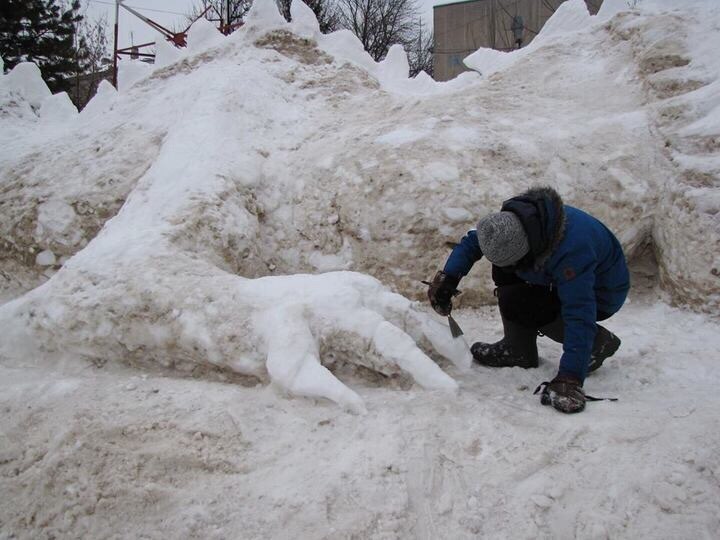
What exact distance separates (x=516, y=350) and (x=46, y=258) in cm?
416

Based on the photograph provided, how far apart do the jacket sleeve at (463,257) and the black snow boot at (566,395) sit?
783 mm

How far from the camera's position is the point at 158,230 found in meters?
3.42

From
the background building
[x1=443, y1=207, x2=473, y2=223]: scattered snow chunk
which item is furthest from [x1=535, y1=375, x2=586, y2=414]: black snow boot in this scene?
the background building

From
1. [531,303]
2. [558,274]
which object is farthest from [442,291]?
[558,274]

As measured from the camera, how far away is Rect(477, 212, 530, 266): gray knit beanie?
2.21m

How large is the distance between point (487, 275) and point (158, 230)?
2.39 metres

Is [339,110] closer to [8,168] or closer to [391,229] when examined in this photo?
[391,229]

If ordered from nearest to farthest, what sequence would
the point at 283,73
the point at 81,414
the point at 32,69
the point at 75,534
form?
1. the point at 75,534
2. the point at 81,414
3. the point at 283,73
4. the point at 32,69

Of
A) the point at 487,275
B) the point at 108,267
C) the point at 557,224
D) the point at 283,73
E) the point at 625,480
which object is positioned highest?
Answer: the point at 283,73

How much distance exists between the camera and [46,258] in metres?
4.50

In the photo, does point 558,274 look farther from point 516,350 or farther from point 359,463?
point 359,463

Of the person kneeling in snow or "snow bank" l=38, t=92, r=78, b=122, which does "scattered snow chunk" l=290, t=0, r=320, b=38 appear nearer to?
"snow bank" l=38, t=92, r=78, b=122

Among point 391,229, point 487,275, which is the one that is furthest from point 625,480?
point 391,229

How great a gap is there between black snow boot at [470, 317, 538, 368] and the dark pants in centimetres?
5
